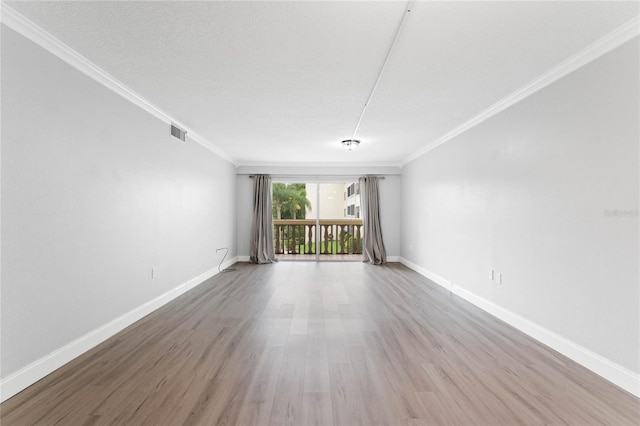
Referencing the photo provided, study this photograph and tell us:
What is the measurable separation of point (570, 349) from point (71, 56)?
4595mm

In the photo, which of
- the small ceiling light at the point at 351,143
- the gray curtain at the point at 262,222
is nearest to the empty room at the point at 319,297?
the small ceiling light at the point at 351,143

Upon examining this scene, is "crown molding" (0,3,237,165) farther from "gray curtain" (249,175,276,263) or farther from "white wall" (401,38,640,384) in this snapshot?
"white wall" (401,38,640,384)

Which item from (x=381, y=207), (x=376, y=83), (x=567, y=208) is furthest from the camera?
(x=381, y=207)

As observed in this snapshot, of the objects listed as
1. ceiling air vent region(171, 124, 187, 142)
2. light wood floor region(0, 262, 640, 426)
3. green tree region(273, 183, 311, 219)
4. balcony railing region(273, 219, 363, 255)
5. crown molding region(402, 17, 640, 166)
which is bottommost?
light wood floor region(0, 262, 640, 426)

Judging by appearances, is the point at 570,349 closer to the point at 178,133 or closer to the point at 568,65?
the point at 568,65

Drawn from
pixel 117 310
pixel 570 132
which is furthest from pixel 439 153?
pixel 117 310

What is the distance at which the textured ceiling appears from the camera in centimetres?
184

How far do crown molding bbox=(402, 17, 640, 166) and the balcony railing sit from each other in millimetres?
4553

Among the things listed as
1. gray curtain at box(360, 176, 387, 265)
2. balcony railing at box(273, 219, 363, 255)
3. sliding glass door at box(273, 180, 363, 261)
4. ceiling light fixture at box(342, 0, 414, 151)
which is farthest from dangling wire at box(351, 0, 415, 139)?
balcony railing at box(273, 219, 363, 255)

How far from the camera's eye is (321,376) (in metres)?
2.10

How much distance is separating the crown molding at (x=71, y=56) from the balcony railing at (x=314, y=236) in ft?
15.3

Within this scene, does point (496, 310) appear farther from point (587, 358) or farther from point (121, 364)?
point (121, 364)

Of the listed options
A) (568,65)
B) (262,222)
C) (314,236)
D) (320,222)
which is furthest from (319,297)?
(314,236)

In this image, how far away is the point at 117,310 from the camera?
2879 millimetres
